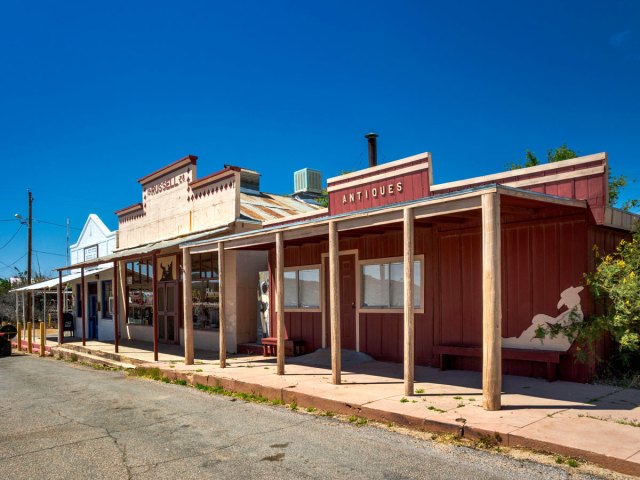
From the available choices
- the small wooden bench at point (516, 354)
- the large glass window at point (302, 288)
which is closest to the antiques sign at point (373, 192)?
the large glass window at point (302, 288)

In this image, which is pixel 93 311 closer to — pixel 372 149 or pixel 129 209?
pixel 129 209

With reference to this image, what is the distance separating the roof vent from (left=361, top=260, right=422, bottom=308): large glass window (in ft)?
42.3

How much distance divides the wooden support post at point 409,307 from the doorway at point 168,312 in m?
10.7

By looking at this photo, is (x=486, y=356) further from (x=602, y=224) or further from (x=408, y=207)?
(x=602, y=224)

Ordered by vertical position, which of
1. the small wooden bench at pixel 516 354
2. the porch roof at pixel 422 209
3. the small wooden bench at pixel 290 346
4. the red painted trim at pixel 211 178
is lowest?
the small wooden bench at pixel 290 346

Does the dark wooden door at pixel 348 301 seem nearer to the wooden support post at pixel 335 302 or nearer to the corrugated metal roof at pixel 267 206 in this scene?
the wooden support post at pixel 335 302

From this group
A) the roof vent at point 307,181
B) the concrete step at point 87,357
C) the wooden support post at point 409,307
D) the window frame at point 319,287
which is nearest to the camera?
the wooden support post at point 409,307

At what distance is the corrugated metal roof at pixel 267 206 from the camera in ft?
53.5

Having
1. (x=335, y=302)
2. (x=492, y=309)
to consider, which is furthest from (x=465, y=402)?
(x=335, y=302)

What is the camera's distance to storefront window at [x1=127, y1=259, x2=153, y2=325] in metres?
19.2

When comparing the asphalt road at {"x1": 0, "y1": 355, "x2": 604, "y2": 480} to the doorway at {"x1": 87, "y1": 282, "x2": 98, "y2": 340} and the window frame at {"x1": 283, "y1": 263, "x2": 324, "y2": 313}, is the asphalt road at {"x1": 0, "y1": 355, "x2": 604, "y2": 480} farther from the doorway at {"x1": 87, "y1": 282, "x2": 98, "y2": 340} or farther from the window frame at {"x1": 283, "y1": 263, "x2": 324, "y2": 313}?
the doorway at {"x1": 87, "y1": 282, "x2": 98, "y2": 340}

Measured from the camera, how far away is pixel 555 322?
29.2 feet

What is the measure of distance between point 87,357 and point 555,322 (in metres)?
12.9

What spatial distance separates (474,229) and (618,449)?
16.7 feet
